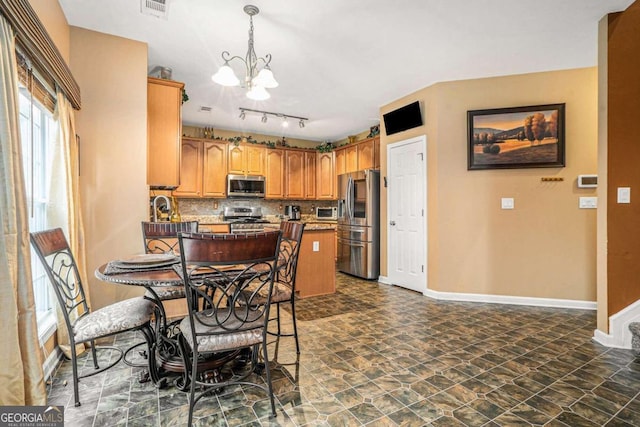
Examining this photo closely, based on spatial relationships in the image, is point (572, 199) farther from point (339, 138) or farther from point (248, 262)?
point (339, 138)

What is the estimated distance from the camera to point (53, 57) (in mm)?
1989

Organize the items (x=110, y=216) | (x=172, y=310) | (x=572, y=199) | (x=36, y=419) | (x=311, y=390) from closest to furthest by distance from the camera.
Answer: (x=36, y=419) < (x=311, y=390) < (x=110, y=216) < (x=172, y=310) < (x=572, y=199)

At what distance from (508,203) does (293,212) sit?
4075mm

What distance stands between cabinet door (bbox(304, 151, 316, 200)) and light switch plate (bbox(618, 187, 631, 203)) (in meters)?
4.97

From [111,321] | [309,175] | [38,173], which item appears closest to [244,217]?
[309,175]

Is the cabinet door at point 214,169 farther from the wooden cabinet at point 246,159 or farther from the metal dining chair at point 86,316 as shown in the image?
the metal dining chair at point 86,316

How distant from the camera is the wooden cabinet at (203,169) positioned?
5445 millimetres

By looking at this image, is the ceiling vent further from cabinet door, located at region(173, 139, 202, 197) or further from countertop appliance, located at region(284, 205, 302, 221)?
countertop appliance, located at region(284, 205, 302, 221)

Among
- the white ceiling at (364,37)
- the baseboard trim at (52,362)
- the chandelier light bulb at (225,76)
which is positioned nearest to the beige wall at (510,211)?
the white ceiling at (364,37)

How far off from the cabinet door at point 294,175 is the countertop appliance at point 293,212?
261 millimetres

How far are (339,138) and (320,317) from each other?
15.4ft

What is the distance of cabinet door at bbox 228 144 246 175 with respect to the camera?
19.2 ft

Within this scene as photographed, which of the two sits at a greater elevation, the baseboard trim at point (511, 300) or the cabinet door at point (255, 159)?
the cabinet door at point (255, 159)

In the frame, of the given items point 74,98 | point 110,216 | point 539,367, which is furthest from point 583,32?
point 110,216
